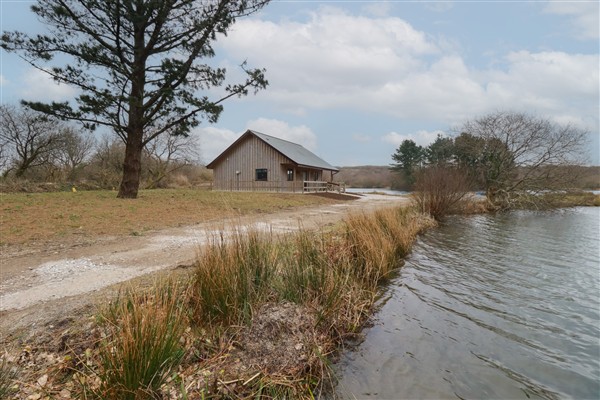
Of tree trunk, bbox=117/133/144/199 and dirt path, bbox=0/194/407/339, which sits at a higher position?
tree trunk, bbox=117/133/144/199

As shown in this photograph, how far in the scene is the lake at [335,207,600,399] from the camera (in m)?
3.09

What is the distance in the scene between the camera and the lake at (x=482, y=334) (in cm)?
309

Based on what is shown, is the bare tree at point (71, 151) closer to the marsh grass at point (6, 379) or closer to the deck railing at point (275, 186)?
the deck railing at point (275, 186)

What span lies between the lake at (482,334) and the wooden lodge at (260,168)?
68.0 ft

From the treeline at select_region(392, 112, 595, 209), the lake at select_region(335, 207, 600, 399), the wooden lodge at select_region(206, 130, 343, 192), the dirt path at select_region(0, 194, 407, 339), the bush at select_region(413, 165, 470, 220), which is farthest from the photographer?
the wooden lodge at select_region(206, 130, 343, 192)

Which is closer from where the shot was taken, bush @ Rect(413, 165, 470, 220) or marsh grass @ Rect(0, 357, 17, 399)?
marsh grass @ Rect(0, 357, 17, 399)

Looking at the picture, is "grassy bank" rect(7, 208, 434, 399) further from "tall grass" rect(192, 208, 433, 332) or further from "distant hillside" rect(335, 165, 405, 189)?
"distant hillside" rect(335, 165, 405, 189)

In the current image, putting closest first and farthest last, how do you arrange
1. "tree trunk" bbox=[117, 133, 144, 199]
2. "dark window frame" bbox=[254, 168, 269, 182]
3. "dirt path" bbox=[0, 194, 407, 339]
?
"dirt path" bbox=[0, 194, 407, 339]
"tree trunk" bbox=[117, 133, 144, 199]
"dark window frame" bbox=[254, 168, 269, 182]

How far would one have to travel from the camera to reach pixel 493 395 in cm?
294

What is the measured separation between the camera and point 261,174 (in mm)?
28938

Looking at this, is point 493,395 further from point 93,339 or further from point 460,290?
point 93,339

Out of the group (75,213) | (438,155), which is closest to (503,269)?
(75,213)

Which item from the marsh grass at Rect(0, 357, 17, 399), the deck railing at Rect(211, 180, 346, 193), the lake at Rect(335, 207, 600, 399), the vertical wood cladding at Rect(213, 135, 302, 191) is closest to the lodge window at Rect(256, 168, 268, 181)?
the vertical wood cladding at Rect(213, 135, 302, 191)

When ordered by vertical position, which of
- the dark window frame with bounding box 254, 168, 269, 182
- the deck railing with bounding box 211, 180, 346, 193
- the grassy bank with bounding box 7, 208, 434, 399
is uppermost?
the dark window frame with bounding box 254, 168, 269, 182
